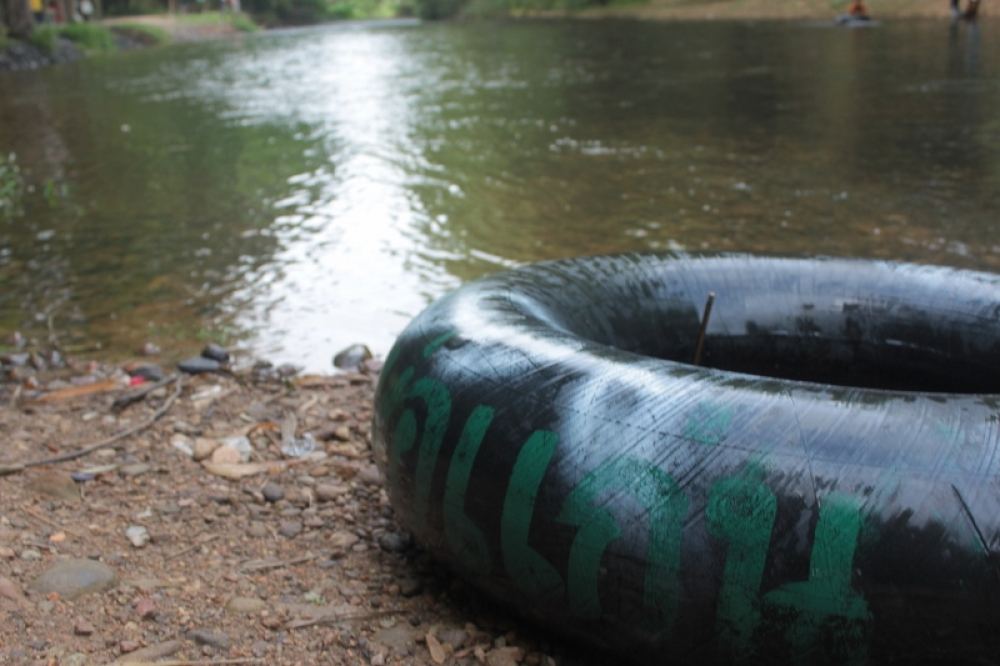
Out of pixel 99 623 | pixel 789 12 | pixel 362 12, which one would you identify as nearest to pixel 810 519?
pixel 99 623

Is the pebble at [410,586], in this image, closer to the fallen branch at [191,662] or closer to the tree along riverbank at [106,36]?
the fallen branch at [191,662]

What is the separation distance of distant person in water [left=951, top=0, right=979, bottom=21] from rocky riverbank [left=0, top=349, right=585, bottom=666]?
73.3 ft

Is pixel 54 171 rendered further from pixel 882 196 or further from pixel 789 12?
pixel 789 12

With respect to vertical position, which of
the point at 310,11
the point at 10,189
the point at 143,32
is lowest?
the point at 10,189

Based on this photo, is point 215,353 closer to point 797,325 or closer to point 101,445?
point 101,445

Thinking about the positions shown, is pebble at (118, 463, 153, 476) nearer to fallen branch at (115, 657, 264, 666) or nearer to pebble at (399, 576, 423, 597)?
pebble at (399, 576, 423, 597)

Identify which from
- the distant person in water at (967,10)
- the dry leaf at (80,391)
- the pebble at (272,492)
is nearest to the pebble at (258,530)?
the pebble at (272,492)

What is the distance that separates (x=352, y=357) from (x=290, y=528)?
2.16 metres

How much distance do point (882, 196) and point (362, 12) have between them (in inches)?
2986

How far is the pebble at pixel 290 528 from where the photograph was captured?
3.55 meters

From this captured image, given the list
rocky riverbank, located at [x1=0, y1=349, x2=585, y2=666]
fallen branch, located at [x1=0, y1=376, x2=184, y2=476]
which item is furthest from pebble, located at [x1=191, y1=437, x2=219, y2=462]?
fallen branch, located at [x1=0, y1=376, x2=184, y2=476]

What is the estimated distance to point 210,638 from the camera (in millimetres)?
2783

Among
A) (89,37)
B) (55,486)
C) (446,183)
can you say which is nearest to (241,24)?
(89,37)

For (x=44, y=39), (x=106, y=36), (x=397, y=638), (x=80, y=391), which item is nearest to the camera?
(x=397, y=638)
